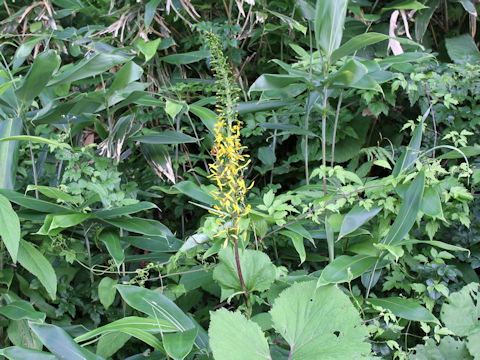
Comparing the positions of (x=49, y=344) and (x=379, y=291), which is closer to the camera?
(x=49, y=344)

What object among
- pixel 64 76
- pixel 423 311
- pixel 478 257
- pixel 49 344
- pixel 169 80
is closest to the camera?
pixel 49 344

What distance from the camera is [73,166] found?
160 centimetres

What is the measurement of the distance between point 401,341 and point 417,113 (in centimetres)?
101

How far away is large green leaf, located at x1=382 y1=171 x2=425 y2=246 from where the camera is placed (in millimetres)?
1251

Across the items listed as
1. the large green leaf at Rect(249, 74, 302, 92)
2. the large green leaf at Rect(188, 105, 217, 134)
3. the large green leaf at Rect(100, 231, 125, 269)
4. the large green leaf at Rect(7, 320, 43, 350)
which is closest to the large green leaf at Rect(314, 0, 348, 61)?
the large green leaf at Rect(249, 74, 302, 92)

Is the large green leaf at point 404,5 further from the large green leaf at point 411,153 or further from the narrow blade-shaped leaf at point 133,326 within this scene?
the narrow blade-shaped leaf at point 133,326

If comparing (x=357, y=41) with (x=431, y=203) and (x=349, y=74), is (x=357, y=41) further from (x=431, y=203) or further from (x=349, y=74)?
(x=431, y=203)

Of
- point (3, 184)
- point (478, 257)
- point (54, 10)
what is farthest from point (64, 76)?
point (478, 257)

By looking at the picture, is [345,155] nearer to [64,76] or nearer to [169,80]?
[169,80]

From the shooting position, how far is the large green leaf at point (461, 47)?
2104mm

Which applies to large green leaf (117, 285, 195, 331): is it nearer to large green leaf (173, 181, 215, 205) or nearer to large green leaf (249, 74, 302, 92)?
large green leaf (173, 181, 215, 205)

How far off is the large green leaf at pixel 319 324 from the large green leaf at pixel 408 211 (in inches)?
10.1

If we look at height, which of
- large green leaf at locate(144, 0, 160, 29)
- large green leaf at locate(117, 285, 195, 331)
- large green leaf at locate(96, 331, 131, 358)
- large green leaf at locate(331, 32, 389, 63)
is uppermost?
large green leaf at locate(144, 0, 160, 29)

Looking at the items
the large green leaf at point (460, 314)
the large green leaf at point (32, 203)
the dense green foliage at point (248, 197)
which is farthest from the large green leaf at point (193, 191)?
the large green leaf at point (460, 314)
